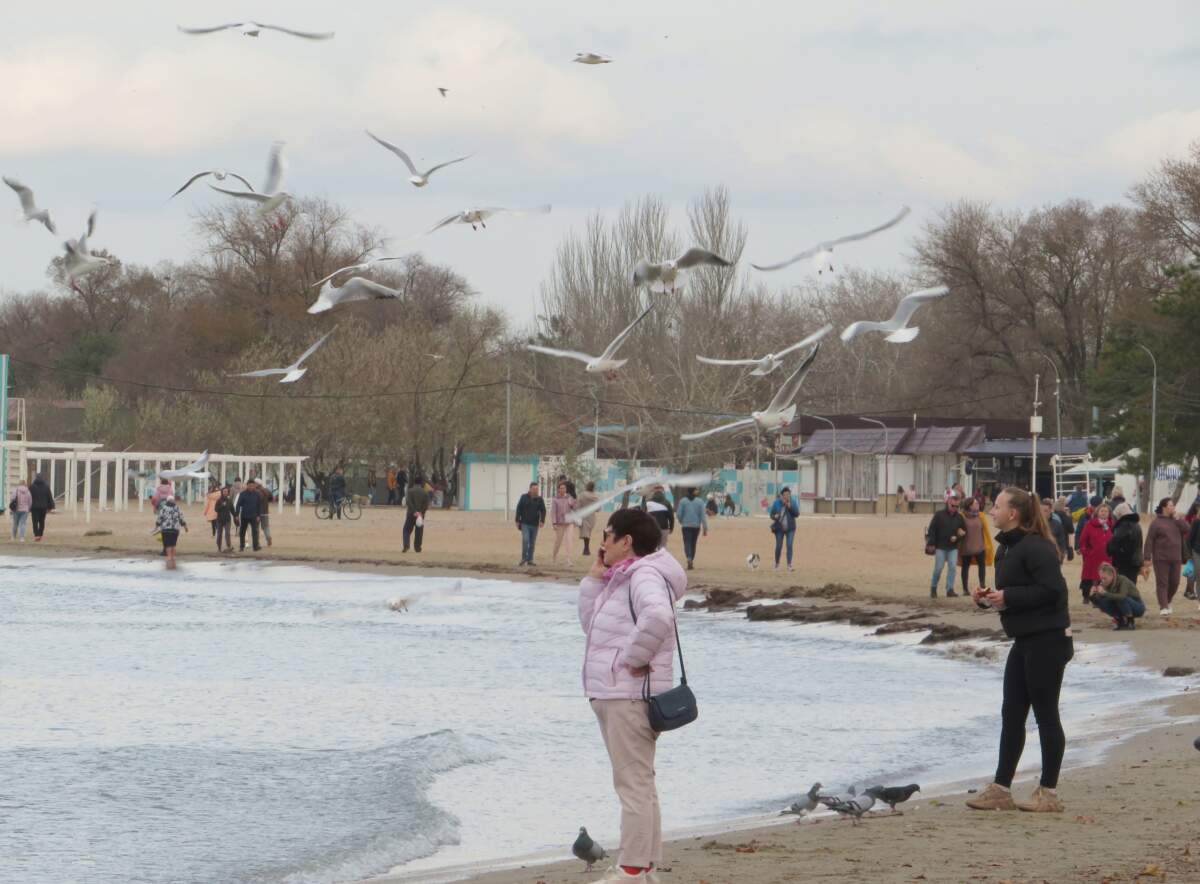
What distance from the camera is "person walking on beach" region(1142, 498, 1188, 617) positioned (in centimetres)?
2048

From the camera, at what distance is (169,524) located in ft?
108

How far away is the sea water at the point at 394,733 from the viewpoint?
1036 cm

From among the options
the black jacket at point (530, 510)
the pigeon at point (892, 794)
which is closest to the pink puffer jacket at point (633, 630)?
the pigeon at point (892, 794)

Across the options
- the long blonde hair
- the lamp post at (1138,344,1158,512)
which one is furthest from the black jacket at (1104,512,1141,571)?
the lamp post at (1138,344,1158,512)

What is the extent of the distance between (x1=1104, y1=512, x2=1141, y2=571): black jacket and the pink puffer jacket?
1346 cm

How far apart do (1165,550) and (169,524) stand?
19.3m

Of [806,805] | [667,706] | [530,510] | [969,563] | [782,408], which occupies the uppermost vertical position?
[782,408]

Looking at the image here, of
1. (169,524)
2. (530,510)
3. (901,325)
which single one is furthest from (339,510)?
(901,325)

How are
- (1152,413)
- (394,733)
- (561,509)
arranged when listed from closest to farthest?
(394,733) → (561,509) → (1152,413)

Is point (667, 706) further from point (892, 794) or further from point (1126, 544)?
point (1126, 544)

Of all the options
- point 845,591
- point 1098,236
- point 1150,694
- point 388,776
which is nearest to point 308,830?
point 388,776

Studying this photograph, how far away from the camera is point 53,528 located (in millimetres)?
47562

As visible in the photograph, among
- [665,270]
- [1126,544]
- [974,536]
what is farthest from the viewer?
[974,536]

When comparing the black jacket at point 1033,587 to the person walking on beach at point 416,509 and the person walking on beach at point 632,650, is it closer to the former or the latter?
the person walking on beach at point 632,650
